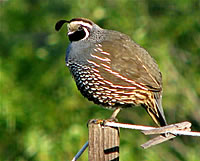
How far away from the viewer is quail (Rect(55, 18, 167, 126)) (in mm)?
4117

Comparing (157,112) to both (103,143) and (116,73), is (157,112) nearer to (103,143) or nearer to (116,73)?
(116,73)

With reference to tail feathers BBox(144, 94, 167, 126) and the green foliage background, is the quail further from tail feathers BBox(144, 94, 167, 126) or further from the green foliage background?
the green foliage background

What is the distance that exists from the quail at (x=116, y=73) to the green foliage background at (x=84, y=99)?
9.07ft

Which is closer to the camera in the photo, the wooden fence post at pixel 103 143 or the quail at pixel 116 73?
the wooden fence post at pixel 103 143

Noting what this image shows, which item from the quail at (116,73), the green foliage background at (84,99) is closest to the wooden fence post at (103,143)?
the quail at (116,73)

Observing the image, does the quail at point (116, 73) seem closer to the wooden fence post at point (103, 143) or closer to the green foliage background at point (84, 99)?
the wooden fence post at point (103, 143)

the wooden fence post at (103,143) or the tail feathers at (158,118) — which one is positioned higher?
the tail feathers at (158,118)

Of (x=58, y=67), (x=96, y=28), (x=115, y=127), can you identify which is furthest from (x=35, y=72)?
(x=115, y=127)

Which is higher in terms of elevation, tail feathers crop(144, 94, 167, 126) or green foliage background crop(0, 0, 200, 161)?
green foliage background crop(0, 0, 200, 161)

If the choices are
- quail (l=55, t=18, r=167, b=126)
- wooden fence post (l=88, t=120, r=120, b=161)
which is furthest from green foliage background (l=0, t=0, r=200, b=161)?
wooden fence post (l=88, t=120, r=120, b=161)

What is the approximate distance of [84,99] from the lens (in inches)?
311

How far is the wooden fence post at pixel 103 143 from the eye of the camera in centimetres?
280

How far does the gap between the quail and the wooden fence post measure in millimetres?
1315

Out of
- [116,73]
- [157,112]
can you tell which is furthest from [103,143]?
[157,112]
